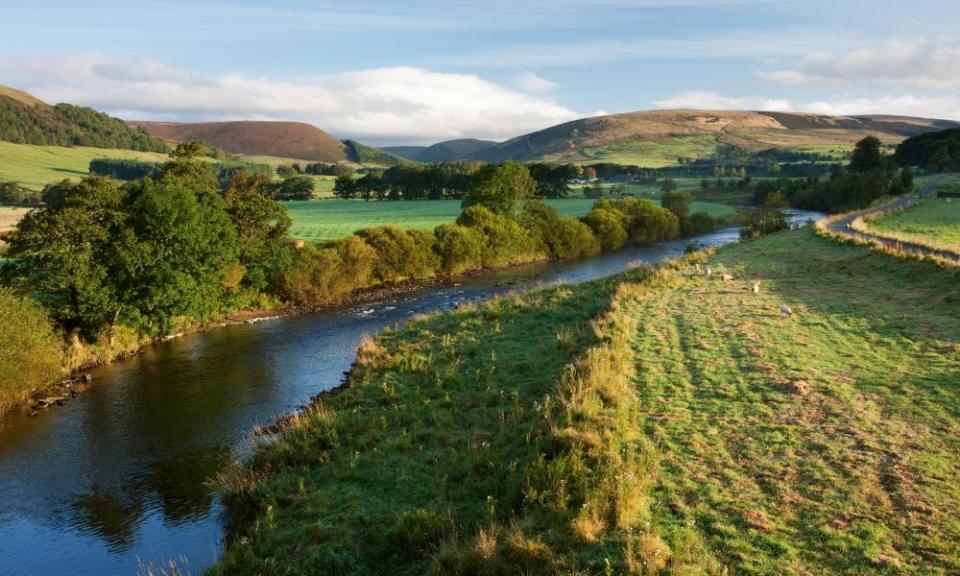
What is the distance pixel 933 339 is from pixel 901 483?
11590mm

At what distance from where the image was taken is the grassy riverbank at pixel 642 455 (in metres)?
10.7

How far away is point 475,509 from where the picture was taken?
13.7 m

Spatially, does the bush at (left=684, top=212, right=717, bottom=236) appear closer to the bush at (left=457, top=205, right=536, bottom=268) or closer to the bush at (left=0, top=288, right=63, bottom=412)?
the bush at (left=457, top=205, right=536, bottom=268)

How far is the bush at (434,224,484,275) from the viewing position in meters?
69.1

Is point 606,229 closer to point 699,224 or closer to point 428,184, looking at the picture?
point 699,224

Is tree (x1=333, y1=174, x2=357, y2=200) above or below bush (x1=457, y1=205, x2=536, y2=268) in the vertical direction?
above

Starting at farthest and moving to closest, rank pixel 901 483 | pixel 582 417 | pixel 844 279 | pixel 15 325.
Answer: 1. pixel 844 279
2. pixel 15 325
3. pixel 582 417
4. pixel 901 483

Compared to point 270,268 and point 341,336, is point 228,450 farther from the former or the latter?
point 270,268

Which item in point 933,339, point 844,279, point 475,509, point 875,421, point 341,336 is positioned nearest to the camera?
point 475,509

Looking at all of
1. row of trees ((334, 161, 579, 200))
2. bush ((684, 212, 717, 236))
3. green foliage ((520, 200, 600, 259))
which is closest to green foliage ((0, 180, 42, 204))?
row of trees ((334, 161, 579, 200))

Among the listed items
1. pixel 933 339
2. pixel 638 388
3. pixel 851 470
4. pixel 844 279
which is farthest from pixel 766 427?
pixel 844 279

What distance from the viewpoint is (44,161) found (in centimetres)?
15775

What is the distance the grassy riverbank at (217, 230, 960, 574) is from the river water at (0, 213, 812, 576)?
3246mm

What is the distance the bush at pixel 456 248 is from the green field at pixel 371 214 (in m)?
16.7
